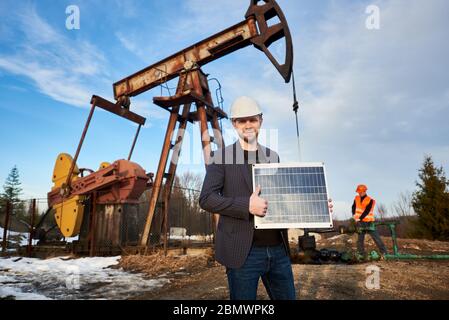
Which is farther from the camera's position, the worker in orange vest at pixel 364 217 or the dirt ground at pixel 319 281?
the worker in orange vest at pixel 364 217

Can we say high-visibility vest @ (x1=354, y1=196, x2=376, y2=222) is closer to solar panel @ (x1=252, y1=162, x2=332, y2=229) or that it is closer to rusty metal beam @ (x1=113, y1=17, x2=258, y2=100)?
rusty metal beam @ (x1=113, y1=17, x2=258, y2=100)

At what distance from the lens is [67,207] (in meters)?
9.34

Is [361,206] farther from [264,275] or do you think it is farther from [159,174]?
[264,275]

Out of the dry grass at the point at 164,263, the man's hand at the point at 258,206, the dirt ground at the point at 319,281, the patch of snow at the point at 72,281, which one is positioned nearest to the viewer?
the man's hand at the point at 258,206

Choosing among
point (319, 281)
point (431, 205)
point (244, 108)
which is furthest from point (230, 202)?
point (431, 205)

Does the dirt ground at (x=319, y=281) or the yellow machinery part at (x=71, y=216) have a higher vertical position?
the yellow machinery part at (x=71, y=216)

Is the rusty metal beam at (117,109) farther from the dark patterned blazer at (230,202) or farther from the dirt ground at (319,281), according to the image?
the dark patterned blazer at (230,202)

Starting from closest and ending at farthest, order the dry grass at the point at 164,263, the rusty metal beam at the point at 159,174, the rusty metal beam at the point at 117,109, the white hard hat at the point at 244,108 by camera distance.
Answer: the white hard hat at the point at 244,108, the dry grass at the point at 164,263, the rusty metal beam at the point at 159,174, the rusty metal beam at the point at 117,109

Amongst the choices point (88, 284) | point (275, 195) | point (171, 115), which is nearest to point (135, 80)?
point (171, 115)

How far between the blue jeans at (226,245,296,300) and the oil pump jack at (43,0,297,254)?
6322 mm

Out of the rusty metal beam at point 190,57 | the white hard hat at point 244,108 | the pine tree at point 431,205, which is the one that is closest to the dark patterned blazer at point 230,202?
the white hard hat at point 244,108

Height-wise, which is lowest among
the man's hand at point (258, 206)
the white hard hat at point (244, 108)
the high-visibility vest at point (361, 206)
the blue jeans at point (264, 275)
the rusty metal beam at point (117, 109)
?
the blue jeans at point (264, 275)

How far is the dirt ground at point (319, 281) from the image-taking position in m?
4.09

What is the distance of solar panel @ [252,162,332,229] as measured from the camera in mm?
1812
